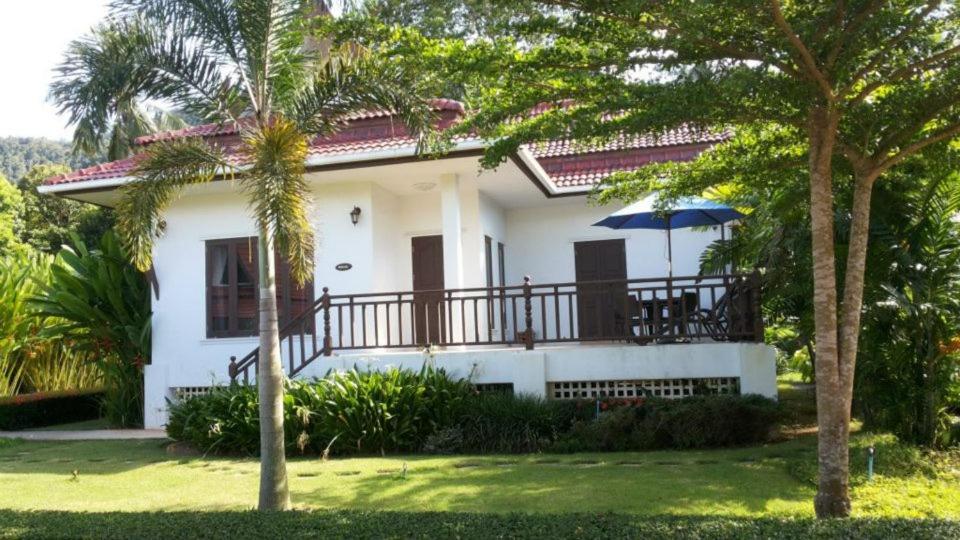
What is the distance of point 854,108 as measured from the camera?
6.64 m

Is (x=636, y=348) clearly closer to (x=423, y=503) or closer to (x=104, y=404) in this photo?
(x=423, y=503)

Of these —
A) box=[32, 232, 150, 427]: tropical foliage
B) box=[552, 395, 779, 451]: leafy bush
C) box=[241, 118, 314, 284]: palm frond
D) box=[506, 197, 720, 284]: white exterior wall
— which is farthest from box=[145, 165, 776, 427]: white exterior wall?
box=[241, 118, 314, 284]: palm frond

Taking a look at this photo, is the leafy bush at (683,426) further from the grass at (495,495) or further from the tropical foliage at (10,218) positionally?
the tropical foliage at (10,218)

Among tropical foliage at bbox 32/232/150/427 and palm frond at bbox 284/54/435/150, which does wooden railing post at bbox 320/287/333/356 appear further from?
palm frond at bbox 284/54/435/150

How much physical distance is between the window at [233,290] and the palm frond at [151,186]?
19.4ft

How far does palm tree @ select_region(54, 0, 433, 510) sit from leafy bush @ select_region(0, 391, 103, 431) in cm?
851

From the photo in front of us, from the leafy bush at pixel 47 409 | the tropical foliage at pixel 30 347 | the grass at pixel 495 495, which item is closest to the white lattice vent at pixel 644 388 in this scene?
the grass at pixel 495 495

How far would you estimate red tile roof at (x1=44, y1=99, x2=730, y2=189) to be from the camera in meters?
12.0

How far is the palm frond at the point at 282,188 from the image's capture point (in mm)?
6484

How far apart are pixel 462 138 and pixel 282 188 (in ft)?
16.0

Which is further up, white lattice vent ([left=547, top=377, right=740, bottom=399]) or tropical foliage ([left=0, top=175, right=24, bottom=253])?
tropical foliage ([left=0, top=175, right=24, bottom=253])

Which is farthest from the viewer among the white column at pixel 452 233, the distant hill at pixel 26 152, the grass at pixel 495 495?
the distant hill at pixel 26 152

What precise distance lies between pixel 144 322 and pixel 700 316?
348 inches

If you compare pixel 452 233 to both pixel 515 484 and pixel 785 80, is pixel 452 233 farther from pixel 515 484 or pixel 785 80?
pixel 785 80
